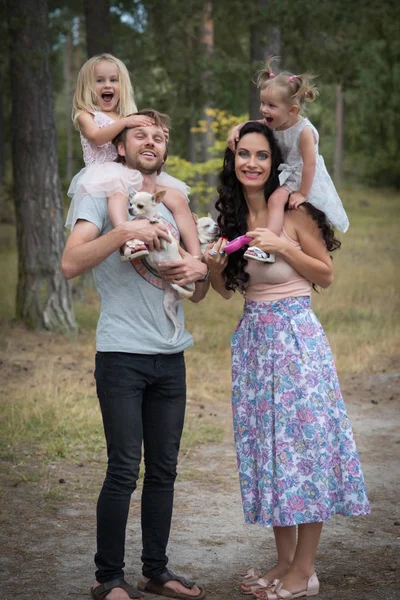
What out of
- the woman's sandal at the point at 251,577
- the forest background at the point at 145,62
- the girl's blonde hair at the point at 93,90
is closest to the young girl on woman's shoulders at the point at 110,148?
the girl's blonde hair at the point at 93,90

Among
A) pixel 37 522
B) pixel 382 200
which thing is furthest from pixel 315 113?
pixel 37 522

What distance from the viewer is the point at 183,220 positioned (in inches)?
173

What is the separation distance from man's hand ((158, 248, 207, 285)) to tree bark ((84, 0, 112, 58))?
1024 cm

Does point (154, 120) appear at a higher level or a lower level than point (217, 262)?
higher

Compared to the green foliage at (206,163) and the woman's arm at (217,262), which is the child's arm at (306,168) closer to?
the woman's arm at (217,262)

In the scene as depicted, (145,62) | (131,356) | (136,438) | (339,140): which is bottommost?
(136,438)

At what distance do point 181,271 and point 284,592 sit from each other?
157 centimetres

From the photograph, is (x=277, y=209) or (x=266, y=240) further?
(x=277, y=209)

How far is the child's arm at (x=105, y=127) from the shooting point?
4254 mm

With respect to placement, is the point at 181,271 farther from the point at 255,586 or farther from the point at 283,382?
the point at 255,586

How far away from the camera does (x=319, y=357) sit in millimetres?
4375

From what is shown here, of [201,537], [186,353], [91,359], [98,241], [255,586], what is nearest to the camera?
[98,241]

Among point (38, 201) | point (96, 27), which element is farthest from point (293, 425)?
point (96, 27)

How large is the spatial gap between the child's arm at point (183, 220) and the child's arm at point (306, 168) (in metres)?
0.47
